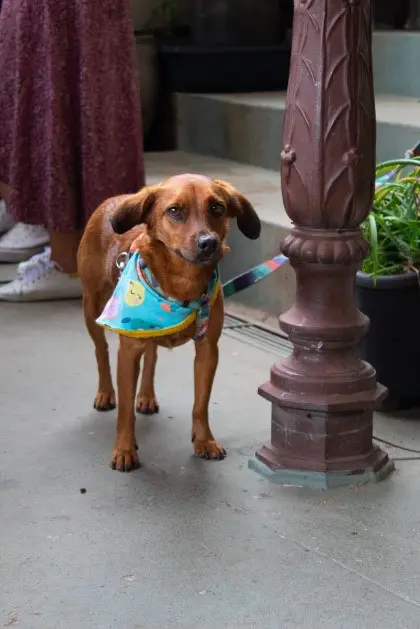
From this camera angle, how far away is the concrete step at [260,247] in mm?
4008

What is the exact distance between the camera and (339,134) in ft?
8.00

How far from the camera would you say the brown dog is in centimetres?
246

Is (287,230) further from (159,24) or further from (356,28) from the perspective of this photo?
(159,24)

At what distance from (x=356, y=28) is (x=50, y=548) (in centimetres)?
143

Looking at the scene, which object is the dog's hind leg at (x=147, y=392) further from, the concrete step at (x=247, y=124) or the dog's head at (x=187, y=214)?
the concrete step at (x=247, y=124)

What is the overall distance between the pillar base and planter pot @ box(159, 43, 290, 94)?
372 centimetres

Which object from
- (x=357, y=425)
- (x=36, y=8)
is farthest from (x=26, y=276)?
(x=357, y=425)

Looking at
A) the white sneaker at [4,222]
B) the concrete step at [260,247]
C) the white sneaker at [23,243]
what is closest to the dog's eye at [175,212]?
the concrete step at [260,247]

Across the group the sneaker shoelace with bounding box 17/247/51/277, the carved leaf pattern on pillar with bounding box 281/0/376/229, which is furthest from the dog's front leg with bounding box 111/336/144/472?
the sneaker shoelace with bounding box 17/247/51/277

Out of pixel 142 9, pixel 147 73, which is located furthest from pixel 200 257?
pixel 142 9

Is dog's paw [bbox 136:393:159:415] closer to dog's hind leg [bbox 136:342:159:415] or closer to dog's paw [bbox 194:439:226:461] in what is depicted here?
dog's hind leg [bbox 136:342:159:415]

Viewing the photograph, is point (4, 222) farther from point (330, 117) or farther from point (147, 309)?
point (330, 117)

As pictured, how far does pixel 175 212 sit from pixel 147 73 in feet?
12.1

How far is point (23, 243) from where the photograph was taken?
16.0 ft
